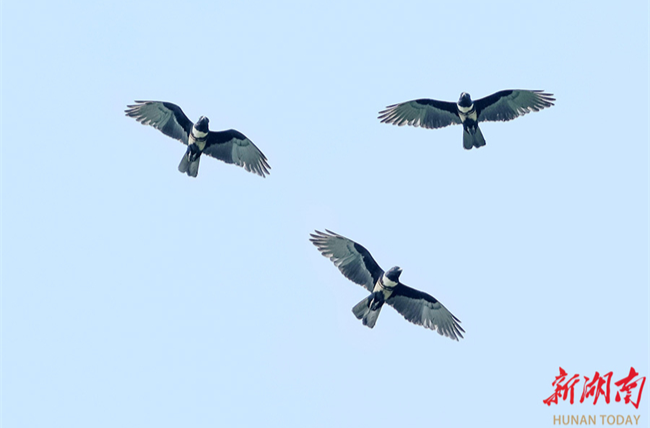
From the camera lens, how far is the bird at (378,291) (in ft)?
71.2

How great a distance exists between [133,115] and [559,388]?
554 inches

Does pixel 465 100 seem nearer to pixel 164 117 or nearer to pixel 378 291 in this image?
pixel 378 291

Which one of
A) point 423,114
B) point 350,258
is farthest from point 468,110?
point 350,258

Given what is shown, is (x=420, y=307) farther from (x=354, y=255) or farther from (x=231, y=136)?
(x=231, y=136)

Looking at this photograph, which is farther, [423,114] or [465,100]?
[423,114]

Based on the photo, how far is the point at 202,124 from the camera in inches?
947

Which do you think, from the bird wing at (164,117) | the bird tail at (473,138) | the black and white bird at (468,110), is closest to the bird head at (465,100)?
the black and white bird at (468,110)

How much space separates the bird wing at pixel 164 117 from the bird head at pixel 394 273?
23.9 ft

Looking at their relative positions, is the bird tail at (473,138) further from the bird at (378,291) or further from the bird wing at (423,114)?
the bird at (378,291)

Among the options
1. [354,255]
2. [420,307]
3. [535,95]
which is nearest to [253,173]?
[354,255]

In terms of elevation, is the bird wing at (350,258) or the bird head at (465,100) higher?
the bird head at (465,100)

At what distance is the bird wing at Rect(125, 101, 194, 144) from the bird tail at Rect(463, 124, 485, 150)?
7963mm

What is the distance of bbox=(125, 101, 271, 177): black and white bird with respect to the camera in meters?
24.3

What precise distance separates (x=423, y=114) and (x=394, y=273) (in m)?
6.81
